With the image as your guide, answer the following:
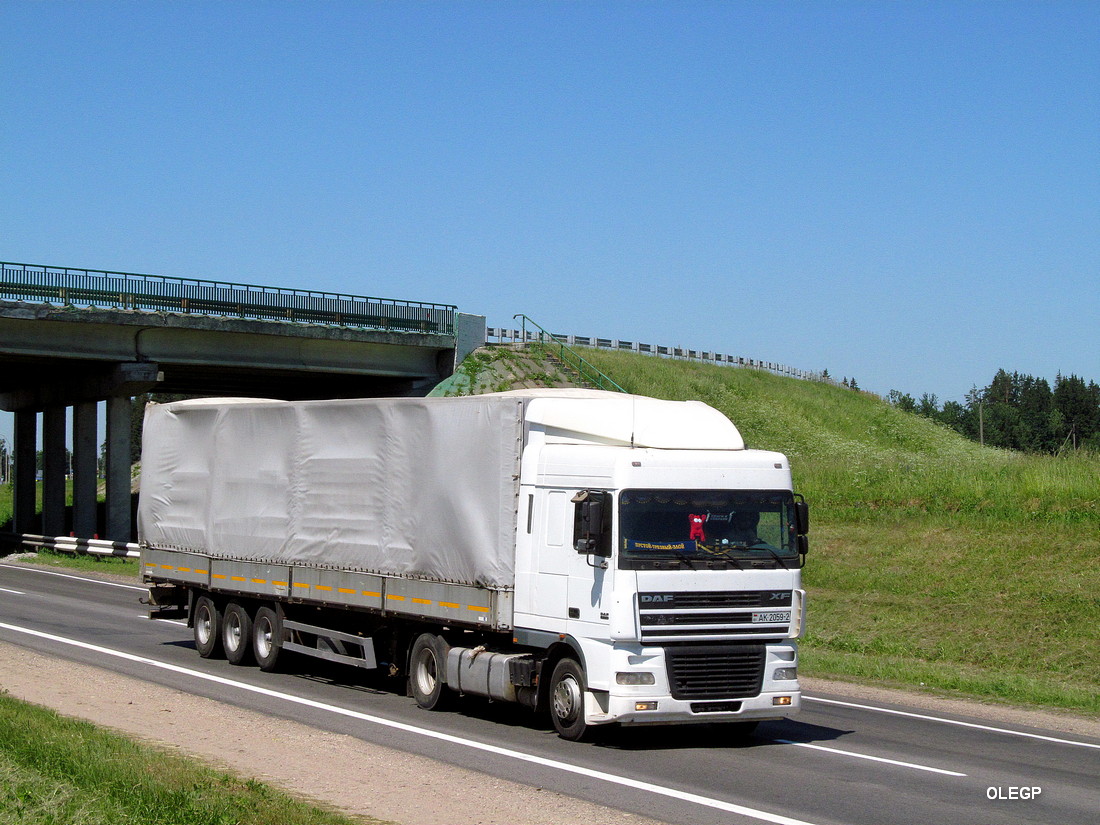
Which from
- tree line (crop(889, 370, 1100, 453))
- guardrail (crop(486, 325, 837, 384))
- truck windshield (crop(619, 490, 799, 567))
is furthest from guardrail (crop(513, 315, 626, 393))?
tree line (crop(889, 370, 1100, 453))

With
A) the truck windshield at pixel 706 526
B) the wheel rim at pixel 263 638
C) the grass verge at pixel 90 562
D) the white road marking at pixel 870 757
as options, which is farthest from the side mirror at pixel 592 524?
the grass verge at pixel 90 562

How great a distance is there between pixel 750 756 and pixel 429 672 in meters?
4.26

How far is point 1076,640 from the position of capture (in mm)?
20859

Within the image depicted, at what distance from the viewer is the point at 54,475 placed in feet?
171

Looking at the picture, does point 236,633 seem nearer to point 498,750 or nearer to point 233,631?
point 233,631

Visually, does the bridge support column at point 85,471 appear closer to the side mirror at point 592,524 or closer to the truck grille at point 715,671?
the side mirror at point 592,524

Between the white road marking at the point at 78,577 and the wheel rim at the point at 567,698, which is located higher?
the wheel rim at the point at 567,698

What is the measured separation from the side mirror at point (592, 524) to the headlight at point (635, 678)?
46.3 inches

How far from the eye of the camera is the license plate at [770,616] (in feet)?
41.0

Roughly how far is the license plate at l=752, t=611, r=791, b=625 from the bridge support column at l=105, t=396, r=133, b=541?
3731 cm

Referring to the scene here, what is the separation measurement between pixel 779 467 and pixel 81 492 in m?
40.1

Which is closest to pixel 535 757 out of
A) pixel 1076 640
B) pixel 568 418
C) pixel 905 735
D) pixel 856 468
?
pixel 568 418

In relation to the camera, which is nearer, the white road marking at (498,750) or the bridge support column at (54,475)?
the white road marking at (498,750)

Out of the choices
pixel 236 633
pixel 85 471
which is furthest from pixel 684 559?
pixel 85 471
